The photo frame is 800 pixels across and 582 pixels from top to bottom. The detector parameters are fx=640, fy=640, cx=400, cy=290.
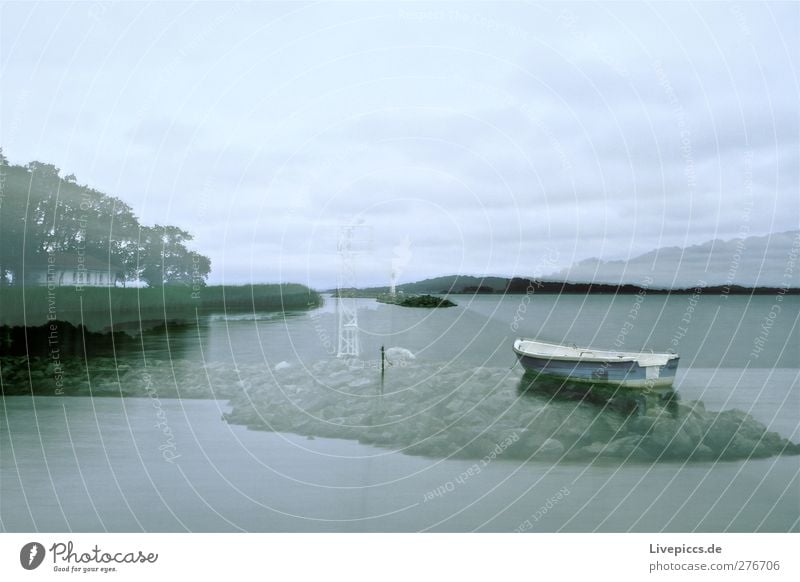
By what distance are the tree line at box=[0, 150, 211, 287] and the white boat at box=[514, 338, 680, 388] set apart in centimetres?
257

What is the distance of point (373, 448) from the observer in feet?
14.5

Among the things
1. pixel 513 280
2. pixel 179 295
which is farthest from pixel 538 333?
pixel 179 295

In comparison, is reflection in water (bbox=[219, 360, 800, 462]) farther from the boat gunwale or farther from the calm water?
the boat gunwale

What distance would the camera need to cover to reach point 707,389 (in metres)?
4.93

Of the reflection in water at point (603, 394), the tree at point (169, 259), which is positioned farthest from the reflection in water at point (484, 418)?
the tree at point (169, 259)

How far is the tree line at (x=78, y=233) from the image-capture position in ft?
14.7

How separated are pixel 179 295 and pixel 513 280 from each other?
251cm

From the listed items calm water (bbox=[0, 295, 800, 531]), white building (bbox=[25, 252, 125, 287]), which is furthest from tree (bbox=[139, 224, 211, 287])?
calm water (bbox=[0, 295, 800, 531])

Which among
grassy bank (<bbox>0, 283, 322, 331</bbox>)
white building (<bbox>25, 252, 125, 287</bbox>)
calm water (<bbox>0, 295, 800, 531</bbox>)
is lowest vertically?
calm water (<bbox>0, 295, 800, 531</bbox>)

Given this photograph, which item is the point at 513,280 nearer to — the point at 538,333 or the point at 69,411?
the point at 538,333

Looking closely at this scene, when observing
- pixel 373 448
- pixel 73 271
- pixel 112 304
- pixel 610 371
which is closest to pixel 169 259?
pixel 112 304

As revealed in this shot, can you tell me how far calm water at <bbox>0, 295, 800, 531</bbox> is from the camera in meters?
3.89

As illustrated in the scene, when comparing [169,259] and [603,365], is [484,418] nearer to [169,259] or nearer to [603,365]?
[603,365]

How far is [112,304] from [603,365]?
3.73 metres
